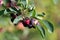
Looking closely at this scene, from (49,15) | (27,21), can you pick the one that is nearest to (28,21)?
(27,21)

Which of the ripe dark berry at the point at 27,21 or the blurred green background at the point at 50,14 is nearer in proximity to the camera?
the ripe dark berry at the point at 27,21

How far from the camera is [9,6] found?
5.62 feet

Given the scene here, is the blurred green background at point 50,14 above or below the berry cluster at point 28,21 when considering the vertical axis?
below

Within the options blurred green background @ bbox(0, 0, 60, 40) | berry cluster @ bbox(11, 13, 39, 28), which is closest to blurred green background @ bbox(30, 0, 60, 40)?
blurred green background @ bbox(0, 0, 60, 40)

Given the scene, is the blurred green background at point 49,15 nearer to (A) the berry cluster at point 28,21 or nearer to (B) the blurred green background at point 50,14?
(B) the blurred green background at point 50,14

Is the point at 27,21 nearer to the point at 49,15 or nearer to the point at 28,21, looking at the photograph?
the point at 28,21

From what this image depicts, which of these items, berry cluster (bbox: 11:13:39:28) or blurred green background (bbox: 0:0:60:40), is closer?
berry cluster (bbox: 11:13:39:28)

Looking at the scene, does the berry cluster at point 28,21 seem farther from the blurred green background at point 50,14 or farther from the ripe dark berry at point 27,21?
the blurred green background at point 50,14

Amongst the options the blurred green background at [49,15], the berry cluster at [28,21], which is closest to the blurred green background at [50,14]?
the blurred green background at [49,15]

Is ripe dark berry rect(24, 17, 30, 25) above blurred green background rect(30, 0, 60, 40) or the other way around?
above

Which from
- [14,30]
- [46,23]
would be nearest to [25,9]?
[46,23]

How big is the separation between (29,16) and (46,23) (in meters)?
0.13

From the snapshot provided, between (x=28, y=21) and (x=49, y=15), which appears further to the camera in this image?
(x=49, y=15)

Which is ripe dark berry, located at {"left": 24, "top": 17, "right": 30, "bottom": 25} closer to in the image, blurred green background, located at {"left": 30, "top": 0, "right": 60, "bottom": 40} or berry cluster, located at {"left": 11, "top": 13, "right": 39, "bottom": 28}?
berry cluster, located at {"left": 11, "top": 13, "right": 39, "bottom": 28}
